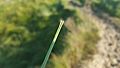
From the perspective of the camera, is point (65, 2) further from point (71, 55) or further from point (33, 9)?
point (71, 55)

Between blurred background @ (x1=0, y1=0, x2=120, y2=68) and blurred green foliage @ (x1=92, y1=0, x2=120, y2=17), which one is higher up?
blurred background @ (x1=0, y1=0, x2=120, y2=68)

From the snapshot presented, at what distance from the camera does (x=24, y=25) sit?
17.4m

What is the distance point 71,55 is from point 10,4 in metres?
7.17

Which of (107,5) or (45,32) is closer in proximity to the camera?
(45,32)

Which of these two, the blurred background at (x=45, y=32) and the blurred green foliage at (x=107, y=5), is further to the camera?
the blurred green foliage at (x=107, y=5)

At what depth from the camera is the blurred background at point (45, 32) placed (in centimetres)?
1376

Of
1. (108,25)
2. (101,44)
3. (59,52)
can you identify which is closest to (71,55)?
(59,52)

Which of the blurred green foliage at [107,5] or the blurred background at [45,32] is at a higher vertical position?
the blurred background at [45,32]

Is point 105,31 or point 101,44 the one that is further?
point 105,31

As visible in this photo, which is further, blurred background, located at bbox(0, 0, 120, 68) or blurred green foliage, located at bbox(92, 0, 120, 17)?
blurred green foliage, located at bbox(92, 0, 120, 17)

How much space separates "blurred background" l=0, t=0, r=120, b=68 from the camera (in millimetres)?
13758

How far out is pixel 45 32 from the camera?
15.9 m

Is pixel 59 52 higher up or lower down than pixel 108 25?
higher up

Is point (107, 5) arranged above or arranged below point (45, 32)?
below
